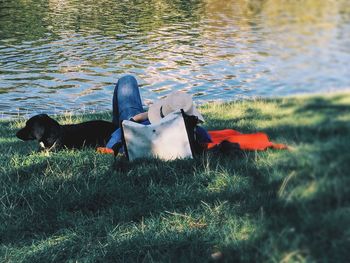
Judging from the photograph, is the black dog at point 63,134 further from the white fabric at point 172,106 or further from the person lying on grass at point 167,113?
the white fabric at point 172,106

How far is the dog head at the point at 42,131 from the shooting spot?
6.83 m

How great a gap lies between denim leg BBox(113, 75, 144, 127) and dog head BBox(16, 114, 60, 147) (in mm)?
930

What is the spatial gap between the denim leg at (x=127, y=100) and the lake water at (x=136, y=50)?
2.13m

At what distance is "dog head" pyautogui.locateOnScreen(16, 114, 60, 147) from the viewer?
269 inches

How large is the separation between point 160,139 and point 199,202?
4.80 ft

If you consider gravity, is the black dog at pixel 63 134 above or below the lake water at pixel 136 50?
above

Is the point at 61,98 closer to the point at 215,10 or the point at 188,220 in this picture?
the point at 188,220

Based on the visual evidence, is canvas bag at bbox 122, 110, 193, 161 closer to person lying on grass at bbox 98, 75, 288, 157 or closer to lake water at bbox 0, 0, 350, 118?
person lying on grass at bbox 98, 75, 288, 157

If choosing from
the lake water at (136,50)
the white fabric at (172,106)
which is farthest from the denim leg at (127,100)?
the lake water at (136,50)

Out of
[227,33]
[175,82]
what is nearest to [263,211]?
[175,82]

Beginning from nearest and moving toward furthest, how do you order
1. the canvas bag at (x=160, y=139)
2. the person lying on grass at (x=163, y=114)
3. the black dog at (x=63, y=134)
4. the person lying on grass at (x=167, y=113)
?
the canvas bag at (x=160, y=139) → the person lying on grass at (x=167, y=113) → the person lying on grass at (x=163, y=114) → the black dog at (x=63, y=134)

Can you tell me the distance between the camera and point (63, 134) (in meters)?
6.93

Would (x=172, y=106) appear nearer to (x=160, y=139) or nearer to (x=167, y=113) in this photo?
(x=167, y=113)

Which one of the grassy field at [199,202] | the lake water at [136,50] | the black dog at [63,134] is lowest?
the lake water at [136,50]
